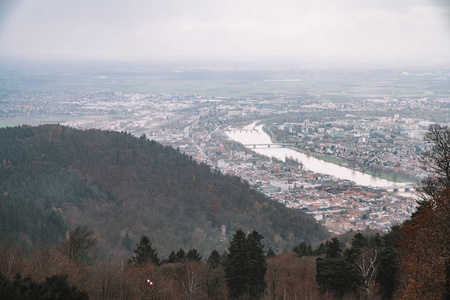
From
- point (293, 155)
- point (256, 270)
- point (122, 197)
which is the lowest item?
point (122, 197)

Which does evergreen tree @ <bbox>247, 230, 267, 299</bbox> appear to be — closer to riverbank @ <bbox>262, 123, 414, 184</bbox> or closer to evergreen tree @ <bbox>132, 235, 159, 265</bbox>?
evergreen tree @ <bbox>132, 235, 159, 265</bbox>

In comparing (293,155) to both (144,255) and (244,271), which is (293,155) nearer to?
(144,255)

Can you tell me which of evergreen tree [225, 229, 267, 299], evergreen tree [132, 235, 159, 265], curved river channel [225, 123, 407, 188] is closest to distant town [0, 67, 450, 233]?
curved river channel [225, 123, 407, 188]

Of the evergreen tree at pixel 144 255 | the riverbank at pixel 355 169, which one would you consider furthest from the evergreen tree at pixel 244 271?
the riverbank at pixel 355 169

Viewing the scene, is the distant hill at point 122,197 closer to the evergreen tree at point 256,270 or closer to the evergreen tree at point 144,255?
the evergreen tree at point 144,255

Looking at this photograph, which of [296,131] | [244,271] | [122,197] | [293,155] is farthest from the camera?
[296,131]

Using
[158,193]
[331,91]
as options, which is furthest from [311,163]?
[331,91]

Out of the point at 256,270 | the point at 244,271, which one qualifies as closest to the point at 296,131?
the point at 256,270

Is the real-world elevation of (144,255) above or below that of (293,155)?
above
